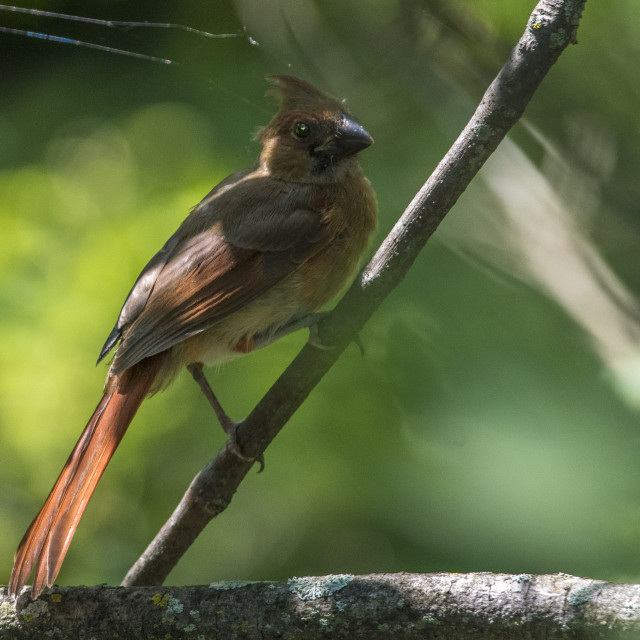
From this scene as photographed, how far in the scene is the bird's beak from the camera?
10.5 ft

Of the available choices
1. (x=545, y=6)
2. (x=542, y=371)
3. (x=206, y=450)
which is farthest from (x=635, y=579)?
(x=206, y=450)

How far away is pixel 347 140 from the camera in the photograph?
3264 mm

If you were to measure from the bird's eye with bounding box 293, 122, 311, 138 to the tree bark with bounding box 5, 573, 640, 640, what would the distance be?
1885mm

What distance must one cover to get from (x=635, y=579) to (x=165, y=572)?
1490 mm

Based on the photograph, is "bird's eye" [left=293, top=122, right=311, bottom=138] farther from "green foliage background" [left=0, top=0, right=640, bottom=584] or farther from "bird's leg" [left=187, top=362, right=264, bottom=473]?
"bird's leg" [left=187, top=362, right=264, bottom=473]

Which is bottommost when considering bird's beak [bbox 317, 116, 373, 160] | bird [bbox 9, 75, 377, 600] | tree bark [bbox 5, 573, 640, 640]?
tree bark [bbox 5, 573, 640, 640]

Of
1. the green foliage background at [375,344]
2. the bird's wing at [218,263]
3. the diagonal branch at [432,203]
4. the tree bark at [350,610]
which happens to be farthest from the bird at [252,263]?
the tree bark at [350,610]

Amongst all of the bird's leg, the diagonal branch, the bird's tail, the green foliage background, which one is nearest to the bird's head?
the green foliage background

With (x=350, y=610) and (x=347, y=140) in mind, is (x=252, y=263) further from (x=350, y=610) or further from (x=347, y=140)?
(x=350, y=610)

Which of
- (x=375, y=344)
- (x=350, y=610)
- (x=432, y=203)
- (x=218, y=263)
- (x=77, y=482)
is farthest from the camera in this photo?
(x=218, y=263)

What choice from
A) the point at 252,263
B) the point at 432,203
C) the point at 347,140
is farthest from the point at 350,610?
the point at 347,140

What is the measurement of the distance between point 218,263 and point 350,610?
1504 millimetres

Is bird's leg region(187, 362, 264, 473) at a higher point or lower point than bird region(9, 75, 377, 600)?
lower

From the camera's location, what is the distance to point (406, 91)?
9.82ft
